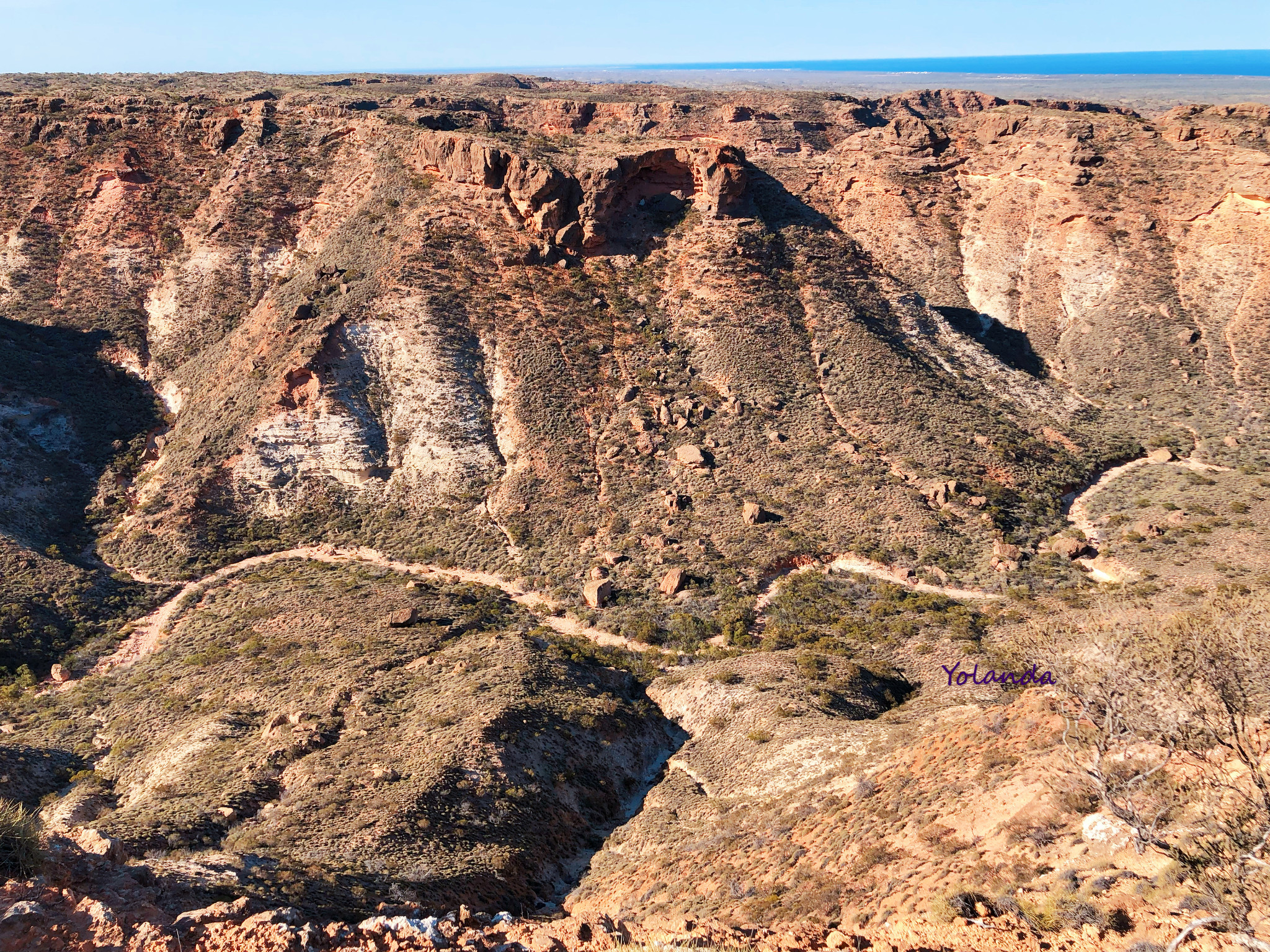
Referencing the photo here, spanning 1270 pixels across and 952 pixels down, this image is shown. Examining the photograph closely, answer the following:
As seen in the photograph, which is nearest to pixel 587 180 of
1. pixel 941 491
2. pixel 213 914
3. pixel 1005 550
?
pixel 941 491

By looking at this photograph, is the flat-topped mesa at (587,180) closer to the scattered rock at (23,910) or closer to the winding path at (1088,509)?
the winding path at (1088,509)

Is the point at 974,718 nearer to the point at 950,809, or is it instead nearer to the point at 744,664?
the point at 950,809

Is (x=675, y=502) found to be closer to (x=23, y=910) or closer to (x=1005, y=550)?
(x=1005, y=550)

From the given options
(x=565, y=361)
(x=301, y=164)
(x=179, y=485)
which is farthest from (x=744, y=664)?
(x=301, y=164)

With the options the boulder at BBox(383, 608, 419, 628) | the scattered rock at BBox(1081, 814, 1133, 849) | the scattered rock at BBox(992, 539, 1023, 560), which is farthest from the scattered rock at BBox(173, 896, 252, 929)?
the scattered rock at BBox(992, 539, 1023, 560)

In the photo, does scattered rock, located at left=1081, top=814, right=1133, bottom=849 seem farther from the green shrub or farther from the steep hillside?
the green shrub

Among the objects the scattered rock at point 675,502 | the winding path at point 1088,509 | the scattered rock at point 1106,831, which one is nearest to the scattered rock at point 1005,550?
the winding path at point 1088,509
